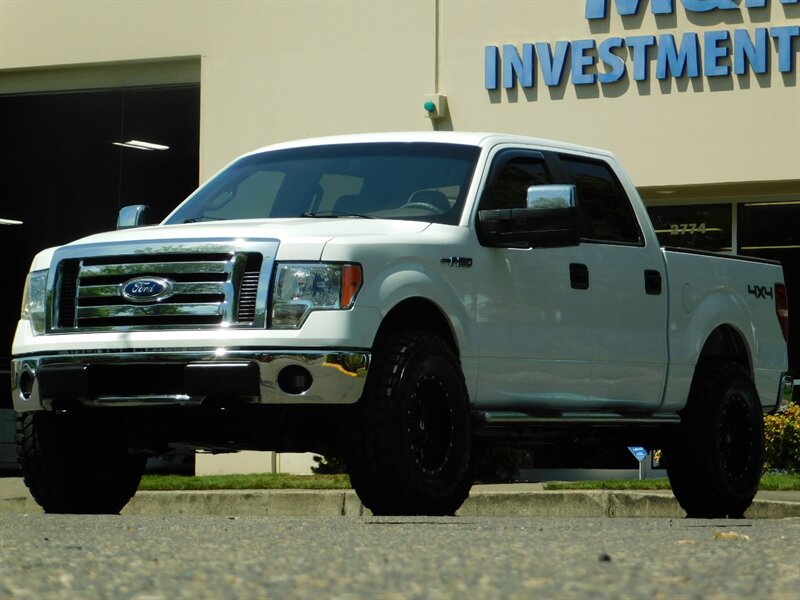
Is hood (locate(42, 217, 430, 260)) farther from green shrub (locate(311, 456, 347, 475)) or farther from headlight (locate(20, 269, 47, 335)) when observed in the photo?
green shrub (locate(311, 456, 347, 475))

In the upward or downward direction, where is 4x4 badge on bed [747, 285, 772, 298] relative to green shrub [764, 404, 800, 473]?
upward

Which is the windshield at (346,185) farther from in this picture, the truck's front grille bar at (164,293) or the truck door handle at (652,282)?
the truck door handle at (652,282)

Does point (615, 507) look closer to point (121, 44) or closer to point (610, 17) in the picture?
point (610, 17)

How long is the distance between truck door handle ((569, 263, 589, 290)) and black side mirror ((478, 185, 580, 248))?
21.3 inches

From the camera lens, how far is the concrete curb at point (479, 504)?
12.1 m

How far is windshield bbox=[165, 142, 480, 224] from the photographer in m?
8.54

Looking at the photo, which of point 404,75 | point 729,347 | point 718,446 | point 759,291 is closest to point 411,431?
point 718,446

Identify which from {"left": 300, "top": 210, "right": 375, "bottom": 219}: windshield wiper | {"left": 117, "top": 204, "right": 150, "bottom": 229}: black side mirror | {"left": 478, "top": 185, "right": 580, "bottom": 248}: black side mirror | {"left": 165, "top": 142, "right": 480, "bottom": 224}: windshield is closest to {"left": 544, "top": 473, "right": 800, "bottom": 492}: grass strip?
{"left": 165, "top": 142, "right": 480, "bottom": 224}: windshield

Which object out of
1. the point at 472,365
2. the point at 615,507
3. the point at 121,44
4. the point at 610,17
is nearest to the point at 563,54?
the point at 610,17

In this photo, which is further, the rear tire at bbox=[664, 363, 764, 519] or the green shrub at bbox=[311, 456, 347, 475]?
the green shrub at bbox=[311, 456, 347, 475]

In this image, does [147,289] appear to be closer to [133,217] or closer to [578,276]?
[133,217]

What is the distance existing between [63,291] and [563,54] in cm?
1041

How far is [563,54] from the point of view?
695 inches

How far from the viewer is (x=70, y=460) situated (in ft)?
27.6
